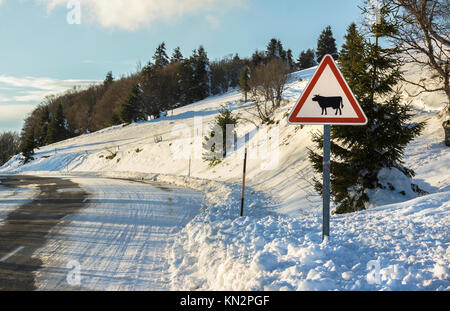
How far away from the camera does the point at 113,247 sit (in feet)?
18.1

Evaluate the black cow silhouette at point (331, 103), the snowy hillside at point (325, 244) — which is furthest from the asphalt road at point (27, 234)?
the black cow silhouette at point (331, 103)

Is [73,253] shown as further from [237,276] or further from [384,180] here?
[384,180]

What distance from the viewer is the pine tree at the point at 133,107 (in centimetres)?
5941

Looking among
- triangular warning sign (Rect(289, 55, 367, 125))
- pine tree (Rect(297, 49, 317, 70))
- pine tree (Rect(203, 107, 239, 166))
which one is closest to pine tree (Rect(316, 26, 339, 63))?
pine tree (Rect(297, 49, 317, 70))

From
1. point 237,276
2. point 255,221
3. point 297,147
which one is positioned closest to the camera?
point 237,276

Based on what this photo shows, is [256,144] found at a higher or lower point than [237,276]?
higher

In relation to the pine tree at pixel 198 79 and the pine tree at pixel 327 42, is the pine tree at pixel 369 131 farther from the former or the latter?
the pine tree at pixel 327 42

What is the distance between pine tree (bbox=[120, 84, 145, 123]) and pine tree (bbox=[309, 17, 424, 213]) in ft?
187

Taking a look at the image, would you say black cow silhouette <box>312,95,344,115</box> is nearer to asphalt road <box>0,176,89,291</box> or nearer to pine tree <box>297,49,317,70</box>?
asphalt road <box>0,176,89,291</box>

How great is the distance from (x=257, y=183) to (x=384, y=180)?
32.0 feet

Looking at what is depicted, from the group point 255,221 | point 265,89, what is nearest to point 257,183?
point 255,221

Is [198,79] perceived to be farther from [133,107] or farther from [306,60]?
[306,60]

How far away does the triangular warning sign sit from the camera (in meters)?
3.77

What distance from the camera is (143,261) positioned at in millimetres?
4852
